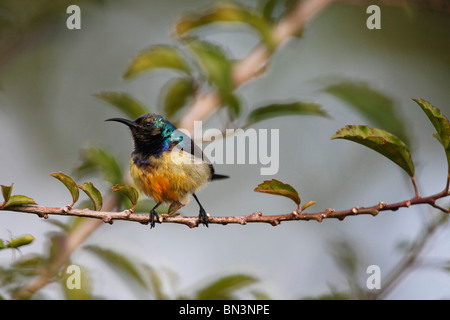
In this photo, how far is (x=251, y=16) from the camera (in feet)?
8.96

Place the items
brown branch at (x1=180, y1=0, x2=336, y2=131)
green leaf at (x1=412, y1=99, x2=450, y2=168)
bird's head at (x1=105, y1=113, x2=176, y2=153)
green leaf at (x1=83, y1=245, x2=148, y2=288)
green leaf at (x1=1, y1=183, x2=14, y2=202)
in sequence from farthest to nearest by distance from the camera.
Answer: bird's head at (x1=105, y1=113, x2=176, y2=153) → brown branch at (x1=180, y1=0, x2=336, y2=131) → green leaf at (x1=83, y1=245, x2=148, y2=288) → green leaf at (x1=412, y1=99, x2=450, y2=168) → green leaf at (x1=1, y1=183, x2=14, y2=202)

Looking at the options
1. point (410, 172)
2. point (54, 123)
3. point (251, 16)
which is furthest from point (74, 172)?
point (54, 123)

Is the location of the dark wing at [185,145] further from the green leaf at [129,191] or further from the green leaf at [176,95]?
the green leaf at [129,191]

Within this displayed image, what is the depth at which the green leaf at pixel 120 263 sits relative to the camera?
2.34 m

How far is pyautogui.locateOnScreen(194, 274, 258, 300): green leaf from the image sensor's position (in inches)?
87.6

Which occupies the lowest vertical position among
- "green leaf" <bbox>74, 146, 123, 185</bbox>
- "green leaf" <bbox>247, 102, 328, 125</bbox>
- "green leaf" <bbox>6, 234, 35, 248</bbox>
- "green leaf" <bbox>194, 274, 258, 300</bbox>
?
"green leaf" <bbox>194, 274, 258, 300</bbox>

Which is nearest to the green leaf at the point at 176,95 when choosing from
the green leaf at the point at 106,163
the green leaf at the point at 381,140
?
the green leaf at the point at 106,163

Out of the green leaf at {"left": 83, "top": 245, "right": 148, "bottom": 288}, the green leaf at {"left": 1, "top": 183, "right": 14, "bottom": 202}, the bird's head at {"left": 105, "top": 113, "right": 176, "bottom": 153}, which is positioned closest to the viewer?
the green leaf at {"left": 1, "top": 183, "right": 14, "bottom": 202}

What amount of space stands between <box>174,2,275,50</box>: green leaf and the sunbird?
0.55 m

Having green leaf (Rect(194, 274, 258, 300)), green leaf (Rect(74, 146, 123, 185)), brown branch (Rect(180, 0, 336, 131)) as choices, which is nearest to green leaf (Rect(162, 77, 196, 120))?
brown branch (Rect(180, 0, 336, 131))

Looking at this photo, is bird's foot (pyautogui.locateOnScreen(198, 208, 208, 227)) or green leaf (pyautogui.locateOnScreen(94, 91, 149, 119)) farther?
green leaf (pyautogui.locateOnScreen(94, 91, 149, 119))

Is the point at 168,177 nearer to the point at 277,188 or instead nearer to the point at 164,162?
the point at 164,162

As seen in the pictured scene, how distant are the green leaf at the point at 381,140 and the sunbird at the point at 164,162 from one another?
1.25 m

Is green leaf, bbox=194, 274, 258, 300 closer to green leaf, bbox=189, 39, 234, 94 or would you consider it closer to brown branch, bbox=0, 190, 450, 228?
brown branch, bbox=0, 190, 450, 228
